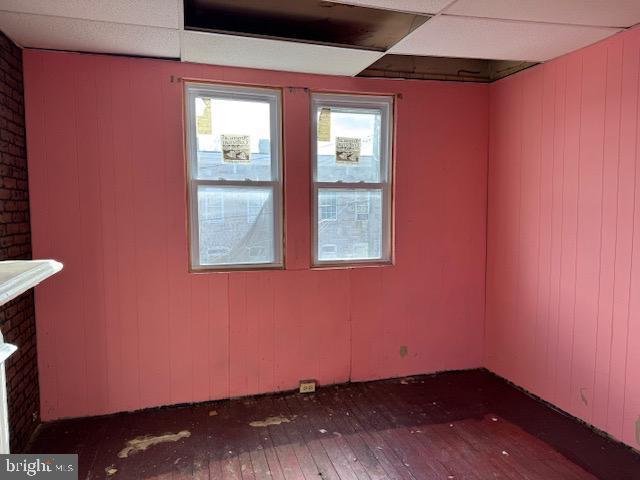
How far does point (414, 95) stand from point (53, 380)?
333 cm

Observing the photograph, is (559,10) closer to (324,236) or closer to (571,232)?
(571,232)

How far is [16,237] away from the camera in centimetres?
244

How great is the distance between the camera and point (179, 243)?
9.52 feet

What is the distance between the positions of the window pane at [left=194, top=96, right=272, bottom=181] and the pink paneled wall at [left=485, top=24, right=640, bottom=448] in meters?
1.91

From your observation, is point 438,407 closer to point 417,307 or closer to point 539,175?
point 417,307

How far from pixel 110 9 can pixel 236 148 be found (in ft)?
3.81

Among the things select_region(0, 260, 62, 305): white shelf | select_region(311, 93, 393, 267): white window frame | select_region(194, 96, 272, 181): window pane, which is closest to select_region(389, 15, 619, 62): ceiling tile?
select_region(311, 93, 393, 267): white window frame

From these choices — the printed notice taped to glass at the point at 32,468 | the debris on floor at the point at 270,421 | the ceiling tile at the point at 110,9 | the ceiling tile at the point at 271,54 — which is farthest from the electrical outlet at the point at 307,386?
the ceiling tile at the point at 110,9

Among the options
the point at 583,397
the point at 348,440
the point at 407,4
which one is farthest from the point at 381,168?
the point at 583,397

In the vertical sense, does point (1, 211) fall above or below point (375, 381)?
above

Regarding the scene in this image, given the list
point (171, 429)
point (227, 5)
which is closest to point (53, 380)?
point (171, 429)

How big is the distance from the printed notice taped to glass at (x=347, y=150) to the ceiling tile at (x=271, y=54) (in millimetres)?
497

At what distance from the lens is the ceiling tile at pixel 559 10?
6.60 feet

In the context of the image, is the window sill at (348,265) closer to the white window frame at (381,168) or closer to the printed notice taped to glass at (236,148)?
the white window frame at (381,168)
